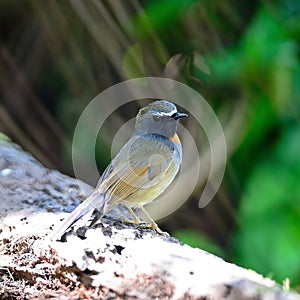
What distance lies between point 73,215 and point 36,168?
0.68 m

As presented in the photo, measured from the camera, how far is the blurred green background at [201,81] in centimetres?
465

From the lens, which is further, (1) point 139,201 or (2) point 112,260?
(1) point 139,201

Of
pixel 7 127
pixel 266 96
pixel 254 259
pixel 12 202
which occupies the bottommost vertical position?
pixel 254 259

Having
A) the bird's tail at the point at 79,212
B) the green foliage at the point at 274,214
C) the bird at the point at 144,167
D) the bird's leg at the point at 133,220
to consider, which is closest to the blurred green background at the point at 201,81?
the green foliage at the point at 274,214

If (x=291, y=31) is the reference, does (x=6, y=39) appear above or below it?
above

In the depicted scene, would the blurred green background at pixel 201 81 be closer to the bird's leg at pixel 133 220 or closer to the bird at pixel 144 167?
the bird at pixel 144 167

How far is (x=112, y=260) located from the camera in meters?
2.34

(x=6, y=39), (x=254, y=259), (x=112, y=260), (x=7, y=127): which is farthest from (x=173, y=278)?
(x=6, y=39)

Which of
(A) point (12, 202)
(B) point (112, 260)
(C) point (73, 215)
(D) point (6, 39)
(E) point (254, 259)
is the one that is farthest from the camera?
(D) point (6, 39)

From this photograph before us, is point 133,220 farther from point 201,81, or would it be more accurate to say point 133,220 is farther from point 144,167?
point 201,81

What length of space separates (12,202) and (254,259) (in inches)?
83.9

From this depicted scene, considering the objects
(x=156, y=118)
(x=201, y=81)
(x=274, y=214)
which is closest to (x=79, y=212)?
(x=156, y=118)

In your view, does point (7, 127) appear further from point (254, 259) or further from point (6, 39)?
point (254, 259)

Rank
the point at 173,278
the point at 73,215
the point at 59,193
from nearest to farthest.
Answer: the point at 173,278 < the point at 73,215 < the point at 59,193
